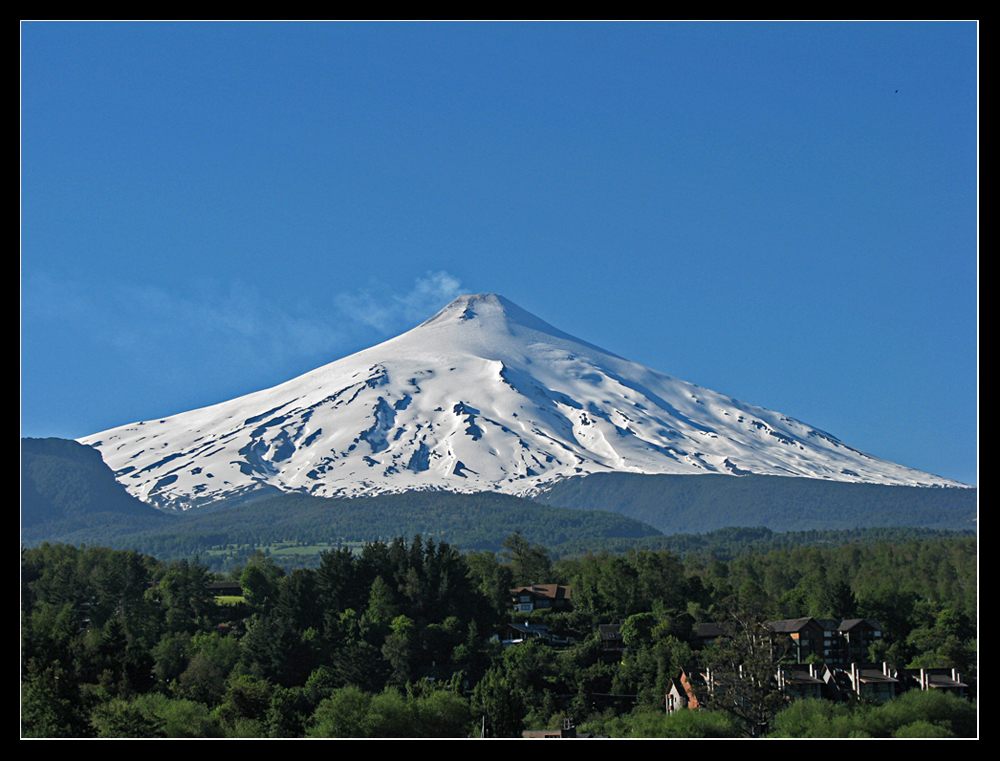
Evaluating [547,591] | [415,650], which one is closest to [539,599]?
[547,591]

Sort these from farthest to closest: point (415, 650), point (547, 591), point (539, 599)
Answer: point (547, 591), point (539, 599), point (415, 650)

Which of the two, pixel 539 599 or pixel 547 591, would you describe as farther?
pixel 547 591

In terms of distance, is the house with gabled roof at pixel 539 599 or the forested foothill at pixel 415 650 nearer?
the forested foothill at pixel 415 650

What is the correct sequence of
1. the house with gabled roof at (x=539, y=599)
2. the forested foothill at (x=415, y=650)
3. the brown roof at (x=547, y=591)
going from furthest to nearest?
A: the brown roof at (x=547, y=591), the house with gabled roof at (x=539, y=599), the forested foothill at (x=415, y=650)

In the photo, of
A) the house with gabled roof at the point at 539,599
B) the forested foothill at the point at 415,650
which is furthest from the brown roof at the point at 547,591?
the forested foothill at the point at 415,650

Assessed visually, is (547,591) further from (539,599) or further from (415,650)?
(415,650)

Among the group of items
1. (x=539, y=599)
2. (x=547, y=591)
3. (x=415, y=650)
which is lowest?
(x=415, y=650)

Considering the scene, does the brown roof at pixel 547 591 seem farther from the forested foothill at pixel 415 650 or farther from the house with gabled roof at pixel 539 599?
the forested foothill at pixel 415 650

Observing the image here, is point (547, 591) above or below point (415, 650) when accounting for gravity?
above

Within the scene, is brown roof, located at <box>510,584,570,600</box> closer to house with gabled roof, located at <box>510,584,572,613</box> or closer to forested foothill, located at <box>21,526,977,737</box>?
house with gabled roof, located at <box>510,584,572,613</box>
